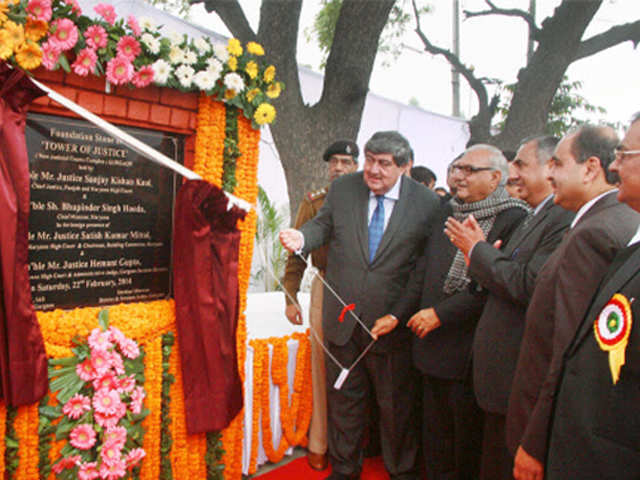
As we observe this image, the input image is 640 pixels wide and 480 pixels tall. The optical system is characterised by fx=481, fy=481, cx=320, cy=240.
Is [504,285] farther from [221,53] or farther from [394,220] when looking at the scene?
[221,53]

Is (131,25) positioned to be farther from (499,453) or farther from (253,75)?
(499,453)

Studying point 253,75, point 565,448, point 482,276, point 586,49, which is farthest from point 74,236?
point 586,49

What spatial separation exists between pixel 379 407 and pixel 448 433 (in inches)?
16.0

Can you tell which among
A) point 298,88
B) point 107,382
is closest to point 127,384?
point 107,382

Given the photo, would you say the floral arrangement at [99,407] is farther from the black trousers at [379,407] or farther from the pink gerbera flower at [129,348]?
the black trousers at [379,407]

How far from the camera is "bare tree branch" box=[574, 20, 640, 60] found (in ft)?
24.8

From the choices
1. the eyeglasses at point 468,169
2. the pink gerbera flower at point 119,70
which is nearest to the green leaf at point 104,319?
the pink gerbera flower at point 119,70

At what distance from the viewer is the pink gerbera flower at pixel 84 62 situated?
1887 mm

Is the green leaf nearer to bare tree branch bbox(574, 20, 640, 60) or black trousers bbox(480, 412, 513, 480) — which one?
black trousers bbox(480, 412, 513, 480)

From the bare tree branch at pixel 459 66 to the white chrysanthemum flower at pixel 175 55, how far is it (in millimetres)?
7780

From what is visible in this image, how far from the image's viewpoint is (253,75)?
7.87 feet

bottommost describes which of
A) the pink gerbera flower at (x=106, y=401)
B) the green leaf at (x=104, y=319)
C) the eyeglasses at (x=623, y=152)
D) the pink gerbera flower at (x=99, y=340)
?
the pink gerbera flower at (x=106, y=401)

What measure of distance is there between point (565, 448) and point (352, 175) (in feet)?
6.60

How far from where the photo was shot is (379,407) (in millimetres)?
2826
